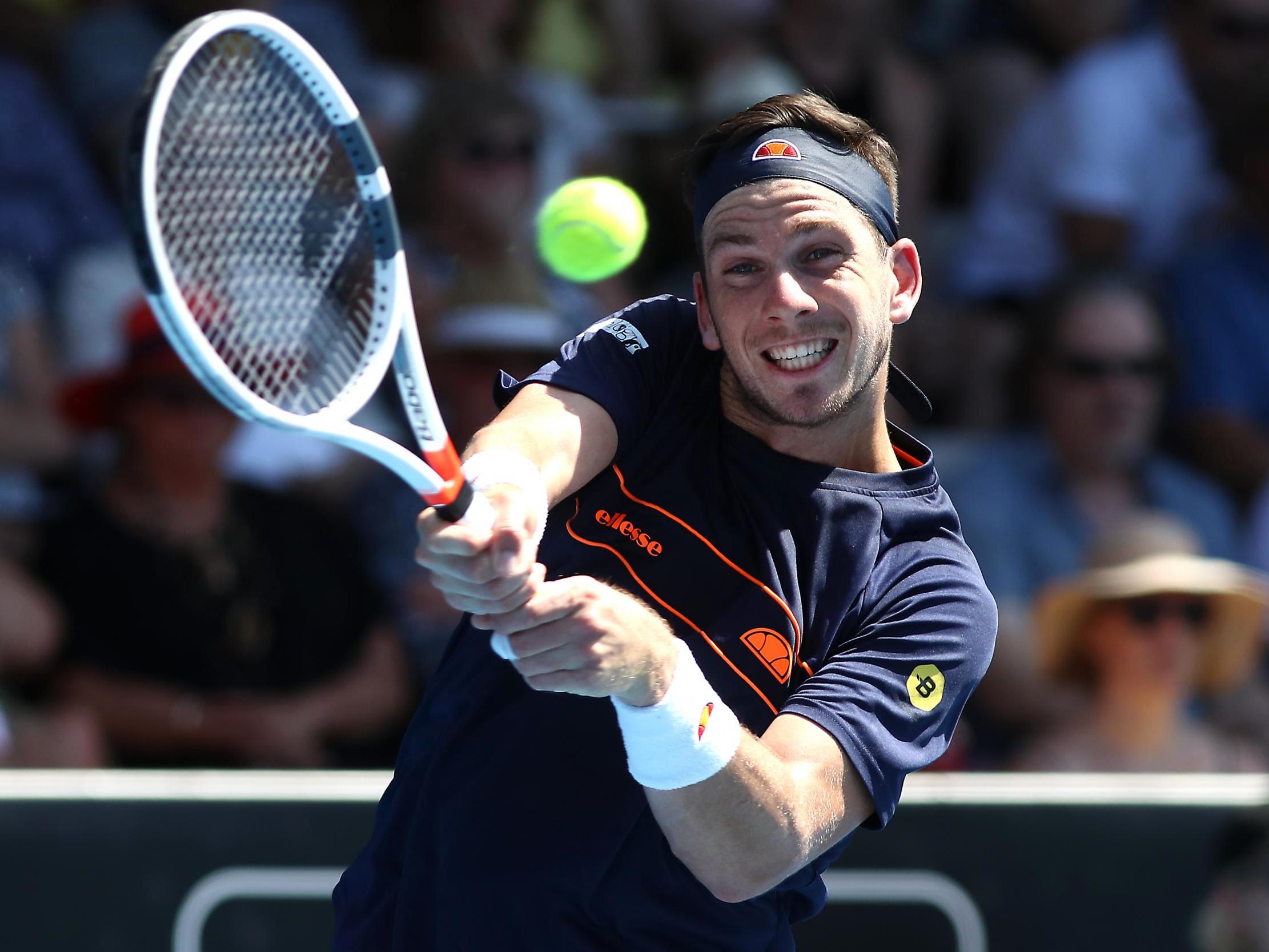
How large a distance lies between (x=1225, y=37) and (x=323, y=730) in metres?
3.90

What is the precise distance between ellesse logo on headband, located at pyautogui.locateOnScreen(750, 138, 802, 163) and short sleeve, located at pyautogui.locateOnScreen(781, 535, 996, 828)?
621mm

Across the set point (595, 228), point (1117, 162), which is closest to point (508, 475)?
point (595, 228)

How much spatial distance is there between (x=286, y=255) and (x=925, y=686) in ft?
→ 3.93

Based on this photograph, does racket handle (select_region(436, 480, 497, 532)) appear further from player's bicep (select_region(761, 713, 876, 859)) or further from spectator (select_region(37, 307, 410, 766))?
spectator (select_region(37, 307, 410, 766))

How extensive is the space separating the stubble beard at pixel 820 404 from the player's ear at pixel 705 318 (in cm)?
2

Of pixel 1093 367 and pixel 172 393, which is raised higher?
pixel 172 393

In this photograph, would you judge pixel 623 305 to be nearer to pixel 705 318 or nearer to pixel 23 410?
pixel 23 410

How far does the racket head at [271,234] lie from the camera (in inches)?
77.7

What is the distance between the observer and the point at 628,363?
8.50 feet

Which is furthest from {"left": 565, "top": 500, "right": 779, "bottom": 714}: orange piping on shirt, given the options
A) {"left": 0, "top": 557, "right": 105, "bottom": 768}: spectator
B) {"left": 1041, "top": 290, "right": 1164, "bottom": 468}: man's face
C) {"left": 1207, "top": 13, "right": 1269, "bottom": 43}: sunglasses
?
{"left": 1207, "top": 13, "right": 1269, "bottom": 43}: sunglasses

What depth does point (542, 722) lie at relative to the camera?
2459 millimetres

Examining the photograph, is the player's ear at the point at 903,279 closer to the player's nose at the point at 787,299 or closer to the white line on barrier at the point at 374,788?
the player's nose at the point at 787,299

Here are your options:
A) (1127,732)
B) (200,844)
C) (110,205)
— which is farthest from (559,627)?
(110,205)

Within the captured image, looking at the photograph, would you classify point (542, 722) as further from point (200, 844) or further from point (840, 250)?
point (200, 844)
